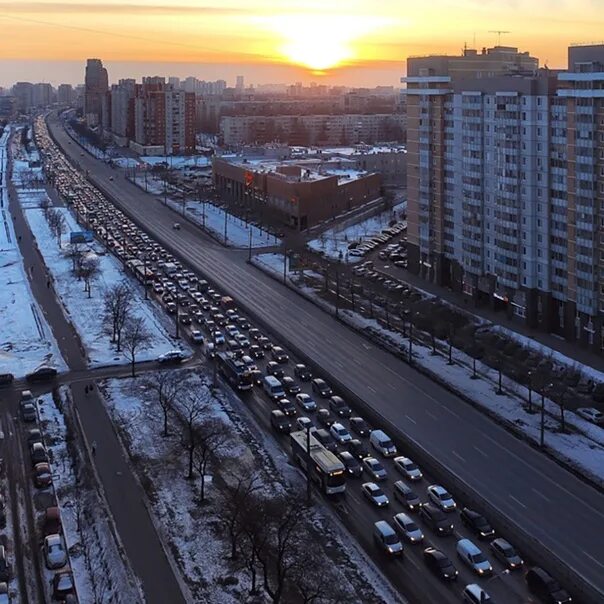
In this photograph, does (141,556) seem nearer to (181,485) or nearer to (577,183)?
(181,485)

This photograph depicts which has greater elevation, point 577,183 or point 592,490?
point 577,183

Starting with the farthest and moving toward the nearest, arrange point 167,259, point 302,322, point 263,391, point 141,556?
1. point 167,259
2. point 302,322
3. point 263,391
4. point 141,556

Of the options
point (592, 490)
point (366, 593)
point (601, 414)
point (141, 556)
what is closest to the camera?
point (366, 593)

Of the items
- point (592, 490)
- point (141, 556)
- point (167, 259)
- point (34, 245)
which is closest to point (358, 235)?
point (167, 259)

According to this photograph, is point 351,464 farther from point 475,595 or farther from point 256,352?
point 256,352

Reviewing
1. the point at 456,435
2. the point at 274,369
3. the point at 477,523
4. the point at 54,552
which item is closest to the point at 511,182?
the point at 274,369

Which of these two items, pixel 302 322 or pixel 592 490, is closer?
pixel 592 490

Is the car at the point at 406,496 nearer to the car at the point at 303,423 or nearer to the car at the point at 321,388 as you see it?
the car at the point at 303,423
